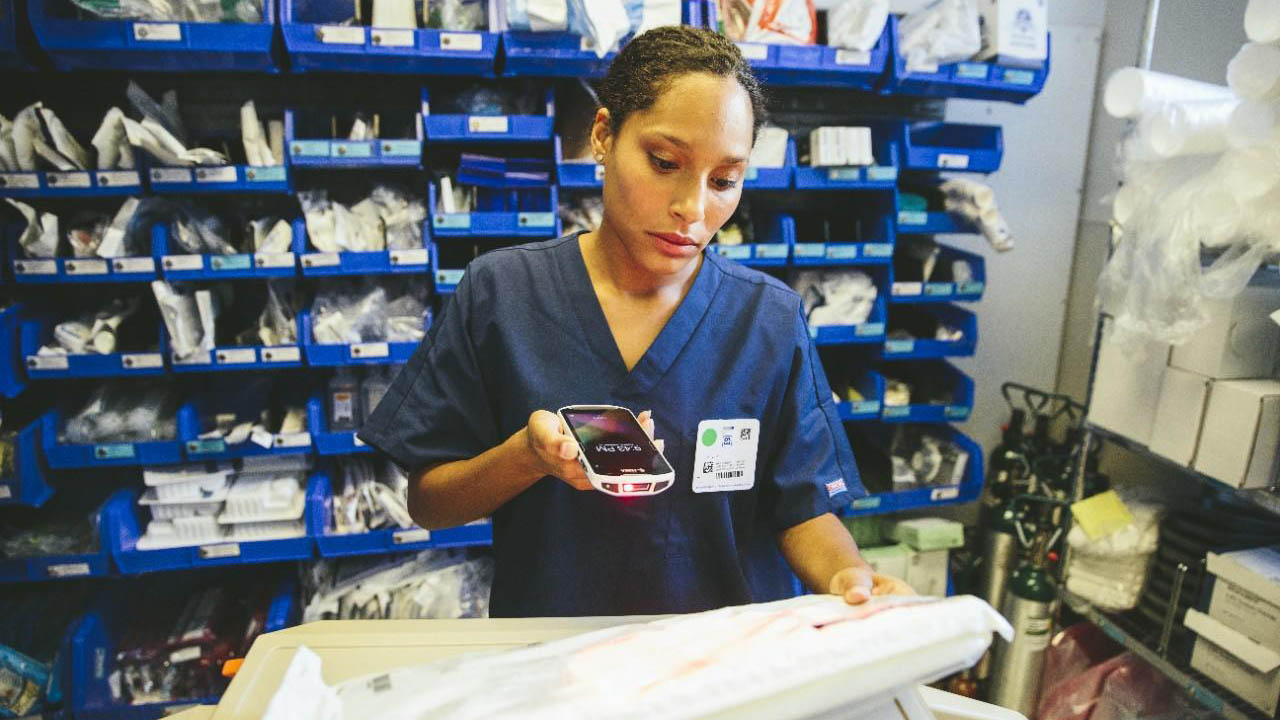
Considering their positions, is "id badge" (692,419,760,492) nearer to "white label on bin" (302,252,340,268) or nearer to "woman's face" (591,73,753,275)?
"woman's face" (591,73,753,275)

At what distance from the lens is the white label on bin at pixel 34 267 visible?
192cm

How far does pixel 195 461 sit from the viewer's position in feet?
7.13

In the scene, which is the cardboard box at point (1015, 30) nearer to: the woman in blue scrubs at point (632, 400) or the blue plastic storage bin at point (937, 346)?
the blue plastic storage bin at point (937, 346)

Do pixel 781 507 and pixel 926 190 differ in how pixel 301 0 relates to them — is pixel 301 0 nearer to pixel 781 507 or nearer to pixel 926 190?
pixel 781 507

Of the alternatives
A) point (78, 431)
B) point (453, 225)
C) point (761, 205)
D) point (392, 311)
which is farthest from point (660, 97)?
point (78, 431)

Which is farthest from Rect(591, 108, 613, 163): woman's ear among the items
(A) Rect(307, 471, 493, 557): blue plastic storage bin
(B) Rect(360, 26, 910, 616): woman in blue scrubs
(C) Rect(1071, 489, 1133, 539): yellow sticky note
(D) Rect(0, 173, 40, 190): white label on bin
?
(C) Rect(1071, 489, 1133, 539): yellow sticky note

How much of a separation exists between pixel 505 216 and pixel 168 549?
146 centimetres

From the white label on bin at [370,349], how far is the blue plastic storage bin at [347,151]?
53 cm

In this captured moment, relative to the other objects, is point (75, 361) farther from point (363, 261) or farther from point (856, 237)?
point (856, 237)

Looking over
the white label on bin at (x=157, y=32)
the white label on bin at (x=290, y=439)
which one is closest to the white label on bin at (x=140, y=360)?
the white label on bin at (x=290, y=439)

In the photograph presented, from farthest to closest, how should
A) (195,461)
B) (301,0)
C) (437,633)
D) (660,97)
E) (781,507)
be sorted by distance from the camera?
(195,461) → (301,0) → (781,507) → (660,97) → (437,633)

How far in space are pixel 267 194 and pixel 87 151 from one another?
0.47 m

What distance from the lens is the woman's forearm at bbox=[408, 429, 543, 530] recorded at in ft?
2.85

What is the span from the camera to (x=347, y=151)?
6.46 ft
